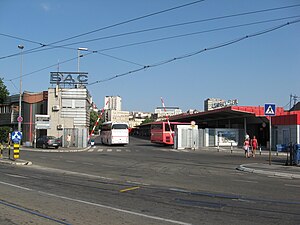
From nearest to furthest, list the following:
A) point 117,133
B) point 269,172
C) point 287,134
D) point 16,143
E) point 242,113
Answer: point 269,172, point 16,143, point 287,134, point 242,113, point 117,133

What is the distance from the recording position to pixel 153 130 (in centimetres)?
5031

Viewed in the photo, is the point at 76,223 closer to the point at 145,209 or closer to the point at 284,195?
the point at 145,209

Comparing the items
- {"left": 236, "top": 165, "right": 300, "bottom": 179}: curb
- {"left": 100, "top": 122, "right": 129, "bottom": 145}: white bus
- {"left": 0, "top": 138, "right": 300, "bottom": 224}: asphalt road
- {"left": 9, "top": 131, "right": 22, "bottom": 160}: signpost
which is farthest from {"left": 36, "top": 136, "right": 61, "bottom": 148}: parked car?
{"left": 0, "top": 138, "right": 300, "bottom": 224}: asphalt road

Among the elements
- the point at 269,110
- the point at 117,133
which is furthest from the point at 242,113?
the point at 269,110

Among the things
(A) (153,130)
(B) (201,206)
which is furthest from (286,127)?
(B) (201,206)

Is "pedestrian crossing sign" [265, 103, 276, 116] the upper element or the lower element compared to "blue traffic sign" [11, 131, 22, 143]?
upper

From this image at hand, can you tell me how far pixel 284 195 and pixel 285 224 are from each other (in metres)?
3.81

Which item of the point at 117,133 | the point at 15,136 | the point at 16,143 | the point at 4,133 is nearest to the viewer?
the point at 16,143

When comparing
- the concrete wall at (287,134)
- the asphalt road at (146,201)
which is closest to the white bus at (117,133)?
the concrete wall at (287,134)

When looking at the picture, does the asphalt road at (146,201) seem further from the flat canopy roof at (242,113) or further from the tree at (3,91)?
the tree at (3,91)

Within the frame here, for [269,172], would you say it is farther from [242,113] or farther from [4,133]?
[4,133]

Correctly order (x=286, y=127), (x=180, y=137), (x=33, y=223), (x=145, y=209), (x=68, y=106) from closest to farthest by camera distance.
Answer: (x=33, y=223) → (x=145, y=209) → (x=286, y=127) → (x=180, y=137) → (x=68, y=106)

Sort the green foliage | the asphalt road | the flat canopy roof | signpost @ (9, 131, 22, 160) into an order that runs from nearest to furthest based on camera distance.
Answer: the asphalt road, signpost @ (9, 131, 22, 160), the flat canopy roof, the green foliage

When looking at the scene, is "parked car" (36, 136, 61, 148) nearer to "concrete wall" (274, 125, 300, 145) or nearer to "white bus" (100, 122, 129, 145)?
"white bus" (100, 122, 129, 145)
